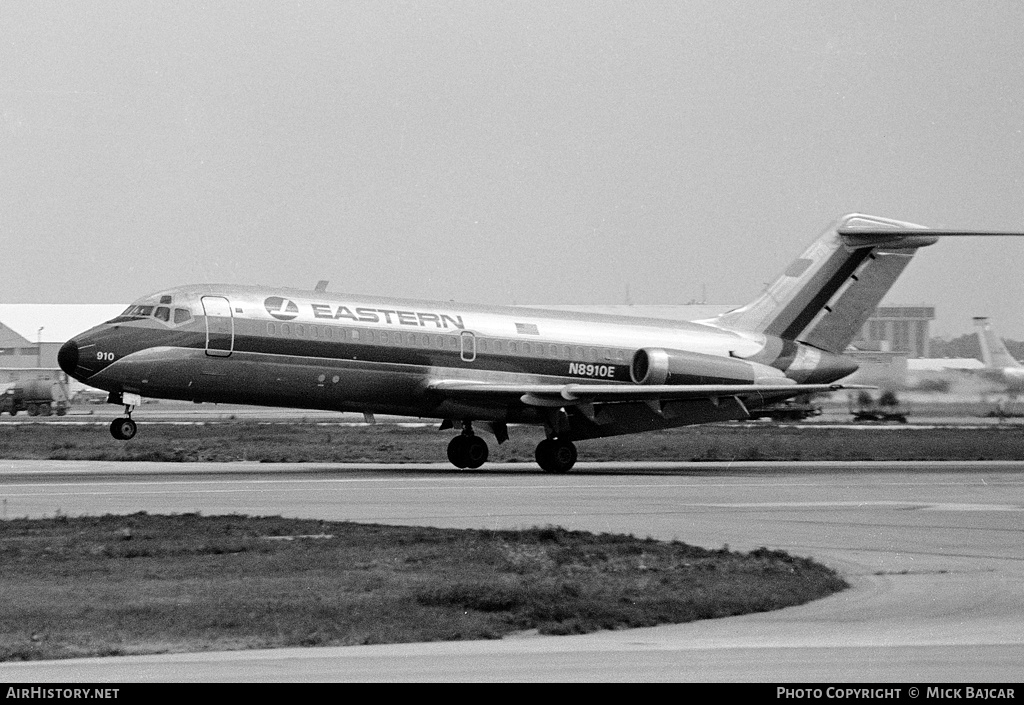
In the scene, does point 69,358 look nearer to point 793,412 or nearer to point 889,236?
point 889,236

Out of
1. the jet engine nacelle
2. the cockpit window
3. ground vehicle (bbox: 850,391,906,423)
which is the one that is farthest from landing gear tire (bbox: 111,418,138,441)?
ground vehicle (bbox: 850,391,906,423)

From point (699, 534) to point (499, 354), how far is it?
16.4 m

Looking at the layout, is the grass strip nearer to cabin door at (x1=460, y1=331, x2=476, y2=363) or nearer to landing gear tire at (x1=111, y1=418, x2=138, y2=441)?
landing gear tire at (x1=111, y1=418, x2=138, y2=441)

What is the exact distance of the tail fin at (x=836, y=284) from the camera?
39750 mm

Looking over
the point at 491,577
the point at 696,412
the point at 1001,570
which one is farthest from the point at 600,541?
the point at 696,412

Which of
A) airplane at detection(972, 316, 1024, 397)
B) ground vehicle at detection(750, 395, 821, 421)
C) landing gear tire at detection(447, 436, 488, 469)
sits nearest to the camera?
landing gear tire at detection(447, 436, 488, 469)

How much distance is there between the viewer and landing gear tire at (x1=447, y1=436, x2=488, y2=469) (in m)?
36.1

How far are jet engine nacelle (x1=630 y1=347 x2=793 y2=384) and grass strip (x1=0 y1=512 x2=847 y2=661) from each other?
17.8 m

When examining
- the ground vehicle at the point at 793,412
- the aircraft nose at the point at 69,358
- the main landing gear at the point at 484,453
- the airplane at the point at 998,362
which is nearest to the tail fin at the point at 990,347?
the airplane at the point at 998,362

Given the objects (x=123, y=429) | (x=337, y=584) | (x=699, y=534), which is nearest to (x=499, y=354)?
(x=123, y=429)

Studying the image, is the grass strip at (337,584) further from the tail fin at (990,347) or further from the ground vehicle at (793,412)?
the ground vehicle at (793,412)

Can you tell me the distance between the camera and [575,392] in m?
34.9

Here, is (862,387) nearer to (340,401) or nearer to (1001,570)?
(340,401)

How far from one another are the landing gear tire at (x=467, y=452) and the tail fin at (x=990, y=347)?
2392 cm
